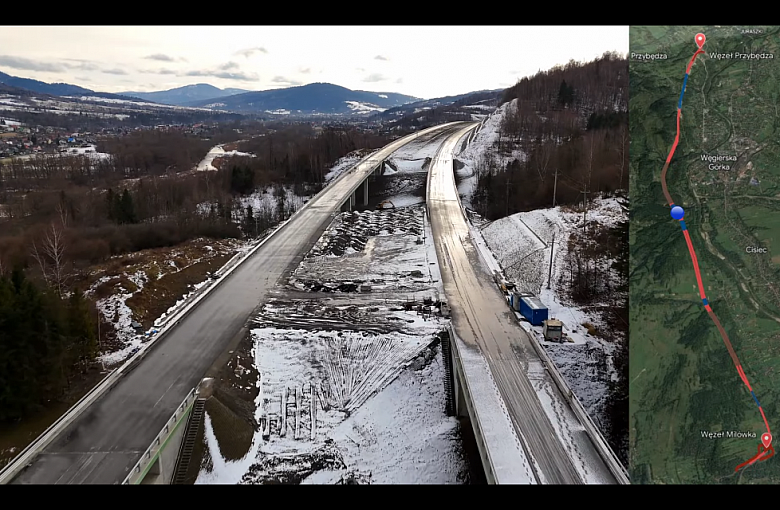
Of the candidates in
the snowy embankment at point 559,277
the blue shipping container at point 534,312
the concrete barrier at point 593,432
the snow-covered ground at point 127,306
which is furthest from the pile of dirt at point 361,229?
the concrete barrier at point 593,432

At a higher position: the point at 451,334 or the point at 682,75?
the point at 682,75

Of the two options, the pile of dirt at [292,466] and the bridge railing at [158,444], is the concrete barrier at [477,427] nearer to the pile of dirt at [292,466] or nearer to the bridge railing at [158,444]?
the pile of dirt at [292,466]

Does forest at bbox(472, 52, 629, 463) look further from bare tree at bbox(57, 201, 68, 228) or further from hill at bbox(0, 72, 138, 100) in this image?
hill at bbox(0, 72, 138, 100)

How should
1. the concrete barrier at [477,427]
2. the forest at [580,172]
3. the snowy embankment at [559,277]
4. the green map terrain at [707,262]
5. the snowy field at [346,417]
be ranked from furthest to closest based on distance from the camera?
the forest at [580,172], the snowy embankment at [559,277], the snowy field at [346,417], the concrete barrier at [477,427], the green map terrain at [707,262]

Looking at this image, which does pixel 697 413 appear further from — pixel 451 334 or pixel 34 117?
pixel 34 117
